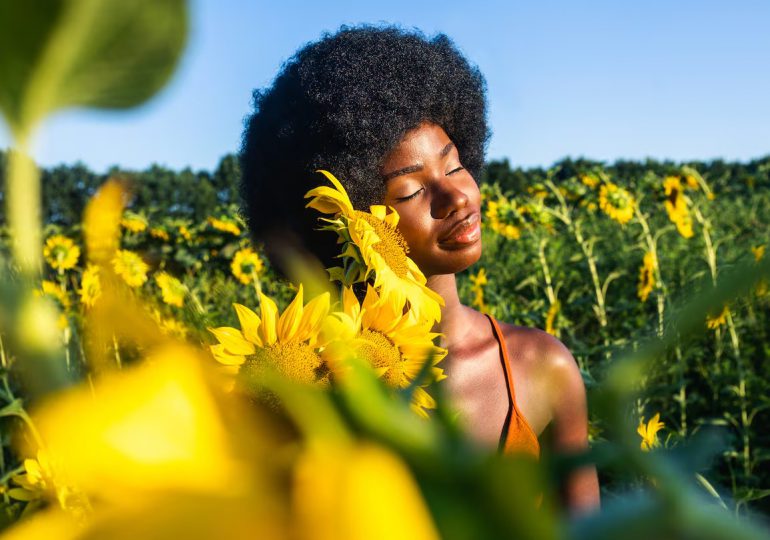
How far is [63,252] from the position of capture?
221 centimetres

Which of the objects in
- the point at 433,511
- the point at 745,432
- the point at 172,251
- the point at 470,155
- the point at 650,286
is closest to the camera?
the point at 433,511

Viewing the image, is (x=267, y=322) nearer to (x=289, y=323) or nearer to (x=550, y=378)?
(x=289, y=323)

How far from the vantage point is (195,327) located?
0.36 ft

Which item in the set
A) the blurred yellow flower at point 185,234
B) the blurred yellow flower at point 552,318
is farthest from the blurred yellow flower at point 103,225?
the blurred yellow flower at point 185,234

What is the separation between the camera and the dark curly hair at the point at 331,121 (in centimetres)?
94

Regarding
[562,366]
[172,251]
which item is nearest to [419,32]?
[562,366]

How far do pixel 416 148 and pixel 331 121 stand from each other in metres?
0.12

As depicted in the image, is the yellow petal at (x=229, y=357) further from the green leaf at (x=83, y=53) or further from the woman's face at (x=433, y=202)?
the woman's face at (x=433, y=202)

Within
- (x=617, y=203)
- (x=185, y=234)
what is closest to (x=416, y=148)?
(x=617, y=203)

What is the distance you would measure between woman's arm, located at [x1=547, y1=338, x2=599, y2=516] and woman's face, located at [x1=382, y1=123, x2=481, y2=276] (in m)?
0.26

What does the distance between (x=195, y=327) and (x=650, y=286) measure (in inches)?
91.5

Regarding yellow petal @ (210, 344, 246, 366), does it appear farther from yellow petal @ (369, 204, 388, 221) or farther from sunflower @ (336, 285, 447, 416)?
yellow petal @ (369, 204, 388, 221)

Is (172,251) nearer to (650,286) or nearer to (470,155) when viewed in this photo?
(650,286)

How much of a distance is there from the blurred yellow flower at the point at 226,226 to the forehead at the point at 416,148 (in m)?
2.66
